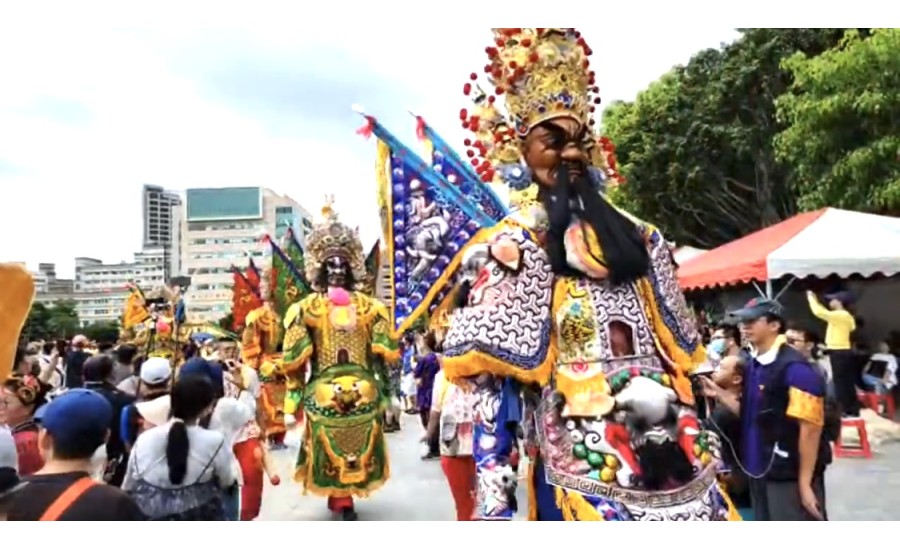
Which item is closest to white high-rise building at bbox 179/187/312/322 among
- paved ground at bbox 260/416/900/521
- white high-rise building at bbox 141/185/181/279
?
white high-rise building at bbox 141/185/181/279

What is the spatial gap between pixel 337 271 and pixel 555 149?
4006mm

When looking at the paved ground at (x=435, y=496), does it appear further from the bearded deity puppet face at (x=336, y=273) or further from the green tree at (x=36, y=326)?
the green tree at (x=36, y=326)

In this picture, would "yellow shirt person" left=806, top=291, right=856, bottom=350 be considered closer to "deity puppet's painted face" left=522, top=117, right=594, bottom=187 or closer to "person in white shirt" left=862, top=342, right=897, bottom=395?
"person in white shirt" left=862, top=342, right=897, bottom=395

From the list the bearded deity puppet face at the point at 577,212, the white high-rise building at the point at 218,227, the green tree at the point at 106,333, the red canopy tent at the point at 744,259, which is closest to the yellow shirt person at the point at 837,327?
the red canopy tent at the point at 744,259

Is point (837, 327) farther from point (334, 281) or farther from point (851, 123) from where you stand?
point (334, 281)

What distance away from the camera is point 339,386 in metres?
6.28

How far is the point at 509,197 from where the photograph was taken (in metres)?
3.03

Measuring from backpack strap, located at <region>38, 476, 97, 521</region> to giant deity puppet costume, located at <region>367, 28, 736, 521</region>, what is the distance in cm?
110

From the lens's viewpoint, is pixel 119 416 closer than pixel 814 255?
Yes

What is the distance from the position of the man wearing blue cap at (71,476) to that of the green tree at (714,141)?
16.7 meters

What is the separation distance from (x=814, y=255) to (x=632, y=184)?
36.3 feet

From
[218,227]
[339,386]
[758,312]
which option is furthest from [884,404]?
[218,227]

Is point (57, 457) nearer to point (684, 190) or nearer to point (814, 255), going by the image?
point (814, 255)

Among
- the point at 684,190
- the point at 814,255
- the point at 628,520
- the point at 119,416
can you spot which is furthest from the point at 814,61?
the point at 628,520
